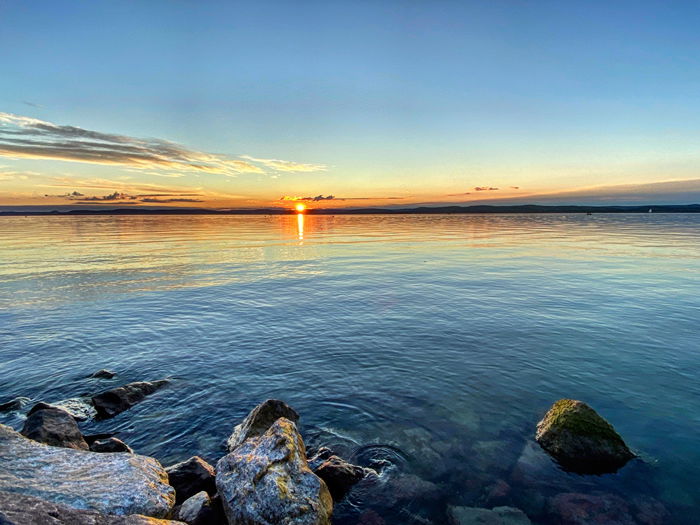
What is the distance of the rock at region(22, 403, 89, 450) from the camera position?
31.1 feet

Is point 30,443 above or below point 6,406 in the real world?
above

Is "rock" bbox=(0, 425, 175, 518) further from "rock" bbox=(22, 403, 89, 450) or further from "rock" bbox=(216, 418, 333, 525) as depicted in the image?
"rock" bbox=(216, 418, 333, 525)

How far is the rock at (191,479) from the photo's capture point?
327 inches

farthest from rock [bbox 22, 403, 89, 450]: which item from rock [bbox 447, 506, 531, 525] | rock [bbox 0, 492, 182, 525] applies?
rock [bbox 447, 506, 531, 525]

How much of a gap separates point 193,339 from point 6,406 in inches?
312

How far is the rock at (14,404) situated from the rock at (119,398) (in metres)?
2.63

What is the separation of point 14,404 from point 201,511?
10.2 metres

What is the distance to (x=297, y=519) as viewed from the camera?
7.06 meters

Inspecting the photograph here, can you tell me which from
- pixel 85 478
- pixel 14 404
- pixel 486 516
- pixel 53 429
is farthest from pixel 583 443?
pixel 14 404

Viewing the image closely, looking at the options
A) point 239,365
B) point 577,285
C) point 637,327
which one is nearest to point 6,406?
point 239,365

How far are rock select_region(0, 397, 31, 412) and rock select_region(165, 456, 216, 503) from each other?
8219 mm

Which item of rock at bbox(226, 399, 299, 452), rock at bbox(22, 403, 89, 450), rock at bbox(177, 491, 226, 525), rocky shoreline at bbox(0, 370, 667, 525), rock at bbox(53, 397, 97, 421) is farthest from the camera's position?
rock at bbox(53, 397, 97, 421)

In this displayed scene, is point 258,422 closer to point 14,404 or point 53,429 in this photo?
point 53,429

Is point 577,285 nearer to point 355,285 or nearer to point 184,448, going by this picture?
point 355,285
